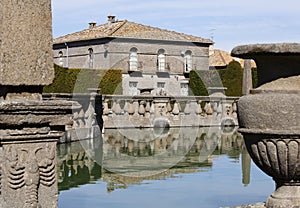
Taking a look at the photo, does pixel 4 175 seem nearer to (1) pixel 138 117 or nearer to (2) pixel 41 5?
(2) pixel 41 5

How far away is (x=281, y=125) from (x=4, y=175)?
262 cm

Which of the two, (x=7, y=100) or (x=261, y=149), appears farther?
(x=261, y=149)

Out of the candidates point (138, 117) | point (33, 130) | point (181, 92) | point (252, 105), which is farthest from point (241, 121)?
point (181, 92)

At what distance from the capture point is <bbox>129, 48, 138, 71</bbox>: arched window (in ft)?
152

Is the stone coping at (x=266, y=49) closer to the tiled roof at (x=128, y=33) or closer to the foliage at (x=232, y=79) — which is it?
the foliage at (x=232, y=79)

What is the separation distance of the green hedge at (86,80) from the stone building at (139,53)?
3052 millimetres

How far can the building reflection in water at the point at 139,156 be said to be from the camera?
932cm

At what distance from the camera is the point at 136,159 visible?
1173 cm

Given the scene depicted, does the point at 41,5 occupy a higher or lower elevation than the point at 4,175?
higher

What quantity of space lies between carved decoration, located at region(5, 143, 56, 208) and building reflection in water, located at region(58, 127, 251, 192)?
4005 mm

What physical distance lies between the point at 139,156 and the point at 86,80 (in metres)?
27.4

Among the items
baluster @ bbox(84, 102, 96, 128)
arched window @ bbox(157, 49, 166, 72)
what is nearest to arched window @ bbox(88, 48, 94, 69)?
arched window @ bbox(157, 49, 166, 72)

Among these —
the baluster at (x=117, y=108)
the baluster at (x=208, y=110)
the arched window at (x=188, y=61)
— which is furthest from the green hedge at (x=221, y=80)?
the baluster at (x=117, y=108)

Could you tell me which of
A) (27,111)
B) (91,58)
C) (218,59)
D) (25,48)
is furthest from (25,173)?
(218,59)
